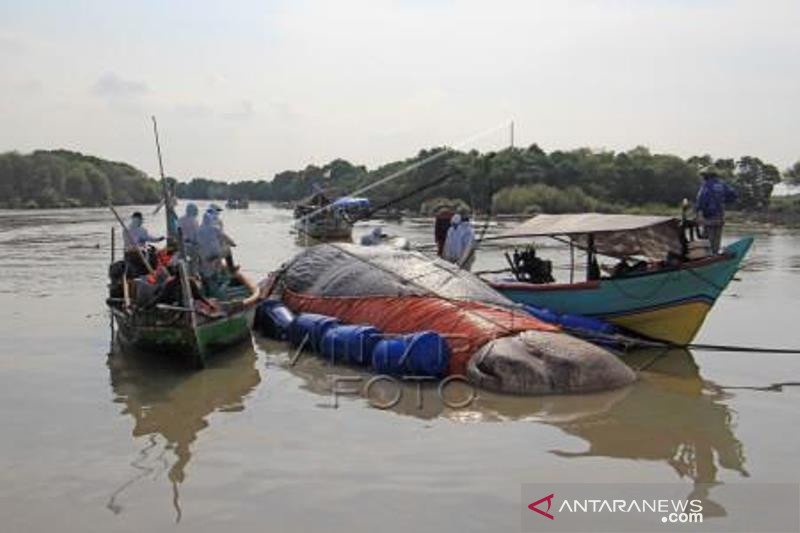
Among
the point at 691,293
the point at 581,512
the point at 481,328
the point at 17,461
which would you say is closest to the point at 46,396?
the point at 17,461

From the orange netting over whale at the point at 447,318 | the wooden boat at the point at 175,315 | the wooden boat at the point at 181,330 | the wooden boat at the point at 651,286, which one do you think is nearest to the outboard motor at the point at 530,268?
the wooden boat at the point at 651,286

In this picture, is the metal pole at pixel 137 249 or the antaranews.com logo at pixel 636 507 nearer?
the antaranews.com logo at pixel 636 507

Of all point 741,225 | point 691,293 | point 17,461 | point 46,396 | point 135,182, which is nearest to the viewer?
point 17,461

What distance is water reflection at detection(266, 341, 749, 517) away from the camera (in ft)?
26.3

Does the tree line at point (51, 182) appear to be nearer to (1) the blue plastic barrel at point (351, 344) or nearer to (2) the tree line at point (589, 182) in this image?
(2) the tree line at point (589, 182)

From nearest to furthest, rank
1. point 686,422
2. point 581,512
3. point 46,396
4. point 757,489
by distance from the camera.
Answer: point 581,512, point 757,489, point 686,422, point 46,396

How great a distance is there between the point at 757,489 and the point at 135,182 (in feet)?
469

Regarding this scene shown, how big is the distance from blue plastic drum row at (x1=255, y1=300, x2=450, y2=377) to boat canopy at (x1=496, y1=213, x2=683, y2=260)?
4107 mm

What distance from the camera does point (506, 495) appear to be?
7039mm

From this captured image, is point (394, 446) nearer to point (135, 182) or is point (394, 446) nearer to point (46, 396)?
point (46, 396)

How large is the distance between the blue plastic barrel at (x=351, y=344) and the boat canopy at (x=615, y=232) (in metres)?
4.30

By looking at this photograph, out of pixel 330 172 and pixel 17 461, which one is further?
pixel 330 172

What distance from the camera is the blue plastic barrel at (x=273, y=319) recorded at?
1387 cm

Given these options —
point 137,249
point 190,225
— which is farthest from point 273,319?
point 137,249
